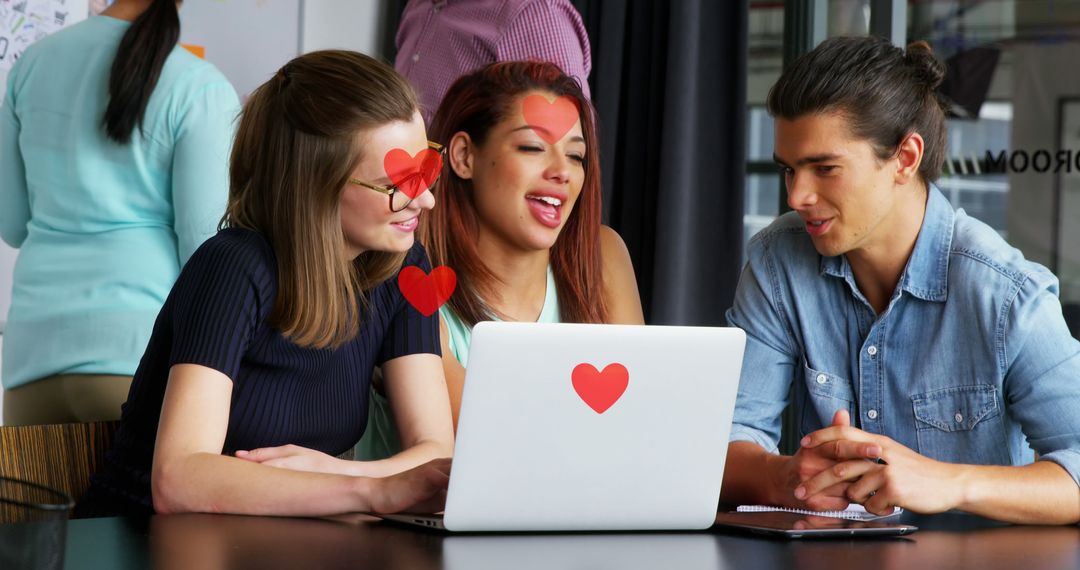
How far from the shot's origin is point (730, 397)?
1.24 meters

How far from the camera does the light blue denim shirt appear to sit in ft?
5.61

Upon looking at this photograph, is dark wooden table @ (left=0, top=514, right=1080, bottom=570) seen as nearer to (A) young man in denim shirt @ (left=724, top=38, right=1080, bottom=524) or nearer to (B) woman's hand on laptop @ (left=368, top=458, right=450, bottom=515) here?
(B) woman's hand on laptop @ (left=368, top=458, right=450, bottom=515)

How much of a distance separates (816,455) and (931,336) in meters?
0.43

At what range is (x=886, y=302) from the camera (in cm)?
192

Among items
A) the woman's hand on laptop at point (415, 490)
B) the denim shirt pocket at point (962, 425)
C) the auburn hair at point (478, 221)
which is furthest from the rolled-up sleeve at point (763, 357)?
the woman's hand on laptop at point (415, 490)

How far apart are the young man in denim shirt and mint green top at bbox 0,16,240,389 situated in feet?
3.25

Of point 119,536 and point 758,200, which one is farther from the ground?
point 758,200

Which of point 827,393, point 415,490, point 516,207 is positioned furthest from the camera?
point 516,207

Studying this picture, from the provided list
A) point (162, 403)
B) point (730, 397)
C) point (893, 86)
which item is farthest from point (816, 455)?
point (162, 403)

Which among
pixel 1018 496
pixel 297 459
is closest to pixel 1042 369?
pixel 1018 496

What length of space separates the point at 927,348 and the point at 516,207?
0.77 meters

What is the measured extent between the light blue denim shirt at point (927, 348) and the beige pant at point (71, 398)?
3.56 ft

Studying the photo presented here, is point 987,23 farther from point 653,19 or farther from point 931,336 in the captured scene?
point 931,336

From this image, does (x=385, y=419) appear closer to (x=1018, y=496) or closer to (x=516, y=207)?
(x=516, y=207)
